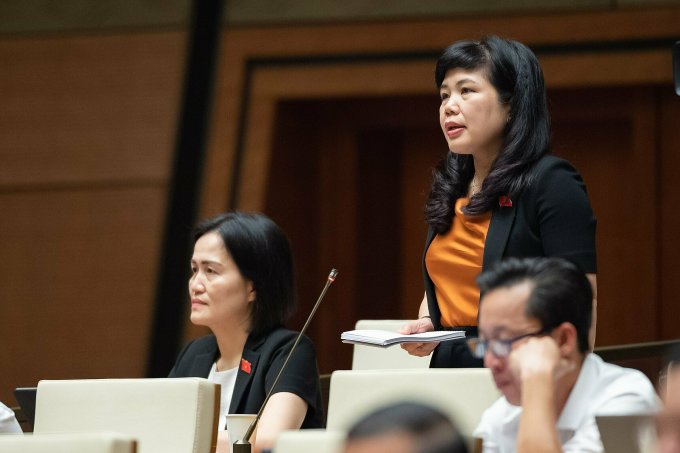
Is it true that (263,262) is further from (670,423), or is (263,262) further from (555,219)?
(670,423)

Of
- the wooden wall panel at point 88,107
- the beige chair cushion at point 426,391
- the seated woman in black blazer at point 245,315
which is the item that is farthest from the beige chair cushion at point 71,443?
the wooden wall panel at point 88,107

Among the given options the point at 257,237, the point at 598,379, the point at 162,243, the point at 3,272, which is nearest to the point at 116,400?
the point at 257,237

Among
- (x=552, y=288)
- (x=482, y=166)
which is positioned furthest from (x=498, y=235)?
(x=552, y=288)

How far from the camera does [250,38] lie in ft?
17.7

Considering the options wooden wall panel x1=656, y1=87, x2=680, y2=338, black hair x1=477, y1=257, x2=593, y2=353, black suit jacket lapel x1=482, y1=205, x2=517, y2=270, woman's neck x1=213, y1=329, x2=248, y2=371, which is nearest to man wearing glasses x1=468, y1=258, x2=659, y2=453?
black hair x1=477, y1=257, x2=593, y2=353

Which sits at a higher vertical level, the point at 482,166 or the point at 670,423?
the point at 482,166

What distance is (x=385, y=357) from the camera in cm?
306

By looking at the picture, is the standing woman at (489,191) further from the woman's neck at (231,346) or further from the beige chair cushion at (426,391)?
the woman's neck at (231,346)

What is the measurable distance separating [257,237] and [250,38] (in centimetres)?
249

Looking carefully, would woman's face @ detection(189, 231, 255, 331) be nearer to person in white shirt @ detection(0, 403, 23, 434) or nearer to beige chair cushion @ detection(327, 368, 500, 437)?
person in white shirt @ detection(0, 403, 23, 434)

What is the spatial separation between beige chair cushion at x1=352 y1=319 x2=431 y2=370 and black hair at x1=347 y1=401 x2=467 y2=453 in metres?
1.91

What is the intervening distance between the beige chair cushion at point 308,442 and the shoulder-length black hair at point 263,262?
4.35 ft

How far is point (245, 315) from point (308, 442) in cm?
139

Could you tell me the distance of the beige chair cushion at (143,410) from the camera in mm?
2260
